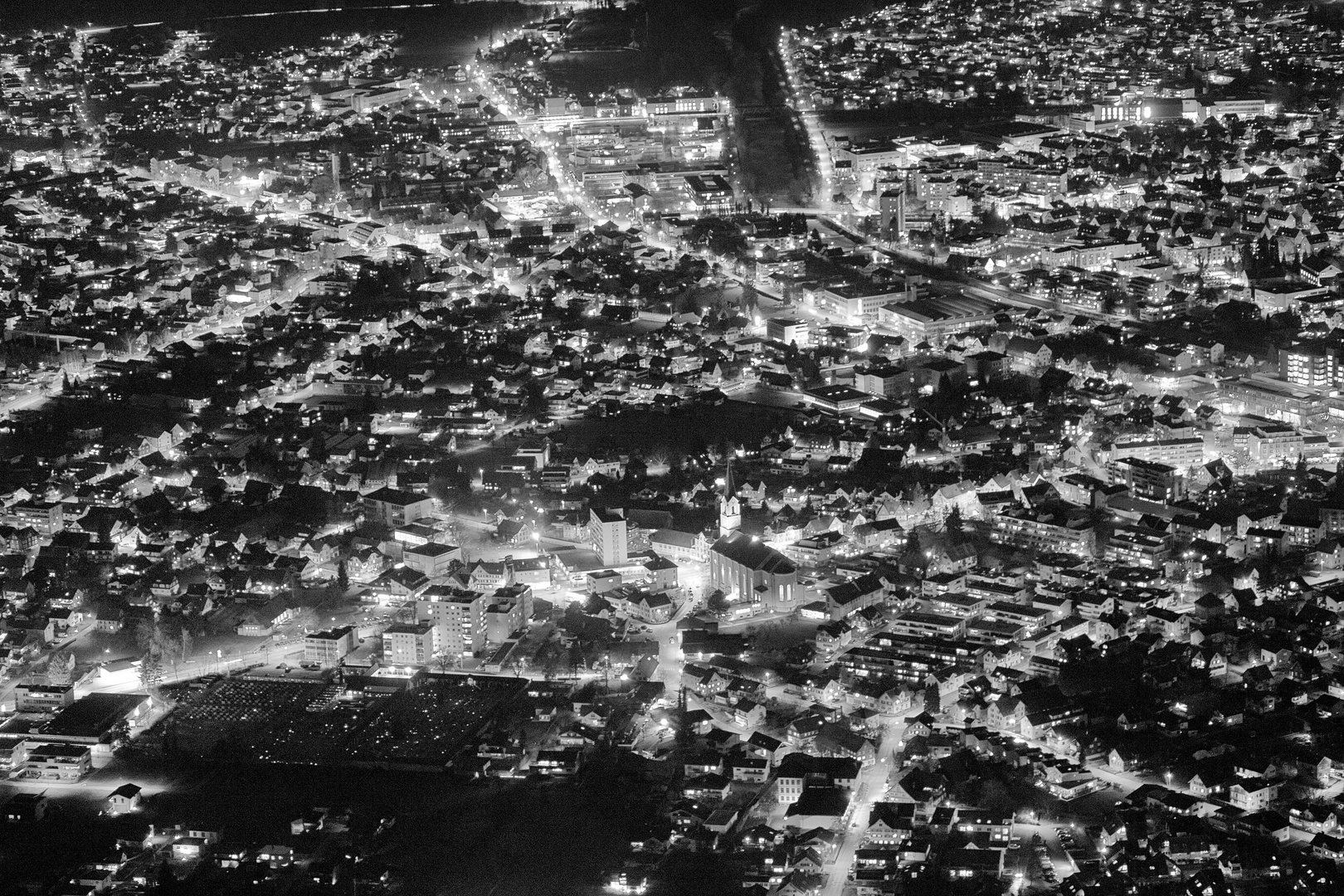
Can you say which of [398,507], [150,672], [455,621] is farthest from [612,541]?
[150,672]

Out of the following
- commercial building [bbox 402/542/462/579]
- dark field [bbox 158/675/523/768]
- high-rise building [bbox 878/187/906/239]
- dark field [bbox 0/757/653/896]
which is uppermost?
high-rise building [bbox 878/187/906/239]

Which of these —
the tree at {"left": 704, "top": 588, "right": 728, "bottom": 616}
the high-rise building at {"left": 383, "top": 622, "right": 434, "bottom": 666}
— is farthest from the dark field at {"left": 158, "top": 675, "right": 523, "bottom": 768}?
the tree at {"left": 704, "top": 588, "right": 728, "bottom": 616}

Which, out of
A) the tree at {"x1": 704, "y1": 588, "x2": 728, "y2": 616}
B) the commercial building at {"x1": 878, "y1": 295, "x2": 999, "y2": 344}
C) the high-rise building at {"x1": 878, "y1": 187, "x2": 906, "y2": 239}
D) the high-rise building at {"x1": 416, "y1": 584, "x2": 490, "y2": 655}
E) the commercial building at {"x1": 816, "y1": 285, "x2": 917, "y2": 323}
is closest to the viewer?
the high-rise building at {"x1": 416, "y1": 584, "x2": 490, "y2": 655}

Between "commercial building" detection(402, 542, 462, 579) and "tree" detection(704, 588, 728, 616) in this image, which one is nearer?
"tree" detection(704, 588, 728, 616)

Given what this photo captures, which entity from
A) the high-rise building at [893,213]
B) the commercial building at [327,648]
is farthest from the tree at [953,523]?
the high-rise building at [893,213]

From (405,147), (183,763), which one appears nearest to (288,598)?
(183,763)

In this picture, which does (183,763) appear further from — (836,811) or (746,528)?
(746,528)

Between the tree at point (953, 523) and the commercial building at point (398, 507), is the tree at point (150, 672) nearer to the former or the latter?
the commercial building at point (398, 507)

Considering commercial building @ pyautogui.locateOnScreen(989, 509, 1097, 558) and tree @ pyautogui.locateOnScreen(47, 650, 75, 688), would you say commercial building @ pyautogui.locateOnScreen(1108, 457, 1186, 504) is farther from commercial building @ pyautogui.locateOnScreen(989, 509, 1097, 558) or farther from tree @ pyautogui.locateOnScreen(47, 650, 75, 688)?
tree @ pyautogui.locateOnScreen(47, 650, 75, 688)

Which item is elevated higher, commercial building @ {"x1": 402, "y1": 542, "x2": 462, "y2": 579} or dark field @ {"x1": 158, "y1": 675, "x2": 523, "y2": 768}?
commercial building @ {"x1": 402, "y1": 542, "x2": 462, "y2": 579}
